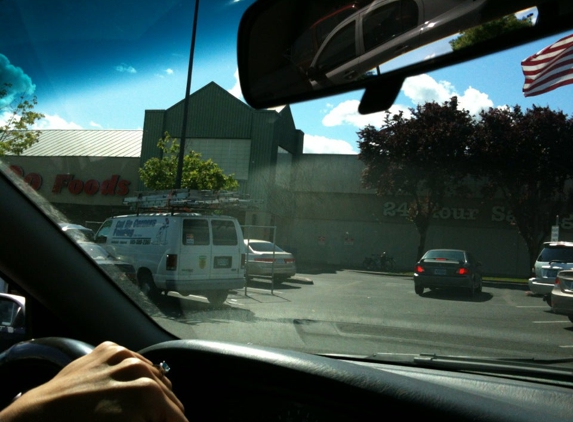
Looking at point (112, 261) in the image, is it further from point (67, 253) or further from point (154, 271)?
point (154, 271)

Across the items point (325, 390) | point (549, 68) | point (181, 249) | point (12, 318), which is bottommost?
point (12, 318)

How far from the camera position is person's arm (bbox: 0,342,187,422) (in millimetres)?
1226

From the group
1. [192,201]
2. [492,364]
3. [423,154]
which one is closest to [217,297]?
[192,201]

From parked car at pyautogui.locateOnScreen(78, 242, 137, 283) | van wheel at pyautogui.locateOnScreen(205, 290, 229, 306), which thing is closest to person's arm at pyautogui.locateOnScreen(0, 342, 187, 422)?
parked car at pyautogui.locateOnScreen(78, 242, 137, 283)

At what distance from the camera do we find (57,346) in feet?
8.48

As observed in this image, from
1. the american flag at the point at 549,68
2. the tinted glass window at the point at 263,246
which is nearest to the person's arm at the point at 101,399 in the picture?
the american flag at the point at 549,68

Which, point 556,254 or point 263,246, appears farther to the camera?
point 263,246

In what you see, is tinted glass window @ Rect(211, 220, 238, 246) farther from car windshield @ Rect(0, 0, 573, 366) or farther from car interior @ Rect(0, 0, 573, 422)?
car interior @ Rect(0, 0, 573, 422)

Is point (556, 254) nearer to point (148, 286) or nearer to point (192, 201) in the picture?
point (192, 201)

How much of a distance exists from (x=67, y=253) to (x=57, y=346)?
0.93 m

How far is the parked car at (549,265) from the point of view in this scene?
2877 mm

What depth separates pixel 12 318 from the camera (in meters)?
3.52

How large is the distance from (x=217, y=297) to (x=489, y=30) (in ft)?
10.6

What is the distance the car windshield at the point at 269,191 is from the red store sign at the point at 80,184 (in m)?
0.01
